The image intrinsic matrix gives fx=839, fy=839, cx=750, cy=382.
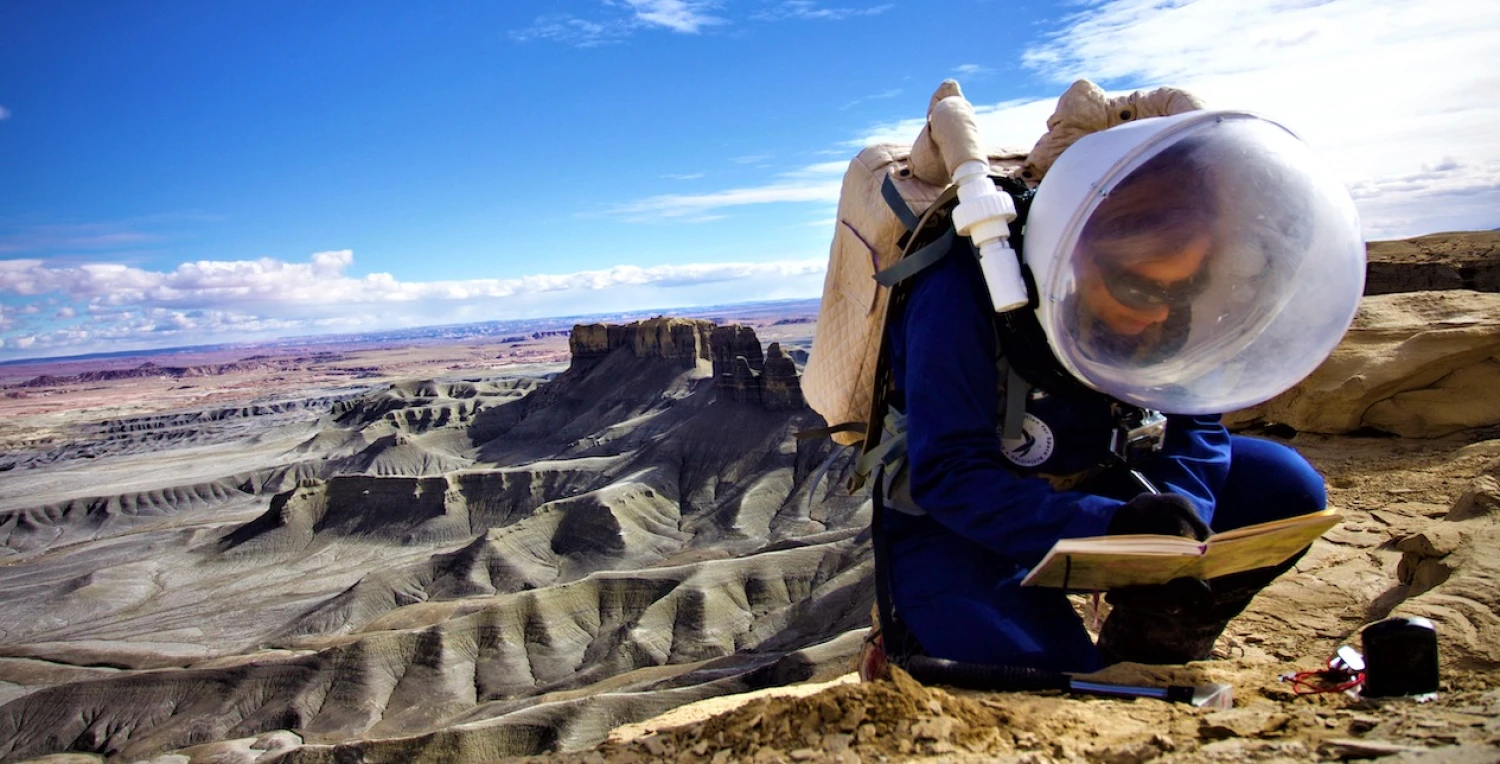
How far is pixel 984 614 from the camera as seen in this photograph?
221 cm

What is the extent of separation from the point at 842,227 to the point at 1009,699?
153 centimetres

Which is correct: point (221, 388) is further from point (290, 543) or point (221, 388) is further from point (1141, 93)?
point (1141, 93)

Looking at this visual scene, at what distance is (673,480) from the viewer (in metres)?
46.0

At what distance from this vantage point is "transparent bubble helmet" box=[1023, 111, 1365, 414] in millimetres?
1895

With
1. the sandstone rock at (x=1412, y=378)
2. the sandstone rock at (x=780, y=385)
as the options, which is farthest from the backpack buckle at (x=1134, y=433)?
the sandstone rock at (x=780, y=385)

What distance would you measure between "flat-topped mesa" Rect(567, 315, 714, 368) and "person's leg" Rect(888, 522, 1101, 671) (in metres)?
62.2

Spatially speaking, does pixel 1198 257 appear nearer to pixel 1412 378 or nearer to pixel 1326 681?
pixel 1326 681

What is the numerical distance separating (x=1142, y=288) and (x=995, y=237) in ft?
1.16

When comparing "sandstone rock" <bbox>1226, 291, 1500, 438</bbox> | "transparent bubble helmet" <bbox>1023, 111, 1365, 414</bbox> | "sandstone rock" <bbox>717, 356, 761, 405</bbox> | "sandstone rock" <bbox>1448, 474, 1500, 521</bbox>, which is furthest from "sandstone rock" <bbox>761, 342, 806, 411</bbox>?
"transparent bubble helmet" <bbox>1023, 111, 1365, 414</bbox>

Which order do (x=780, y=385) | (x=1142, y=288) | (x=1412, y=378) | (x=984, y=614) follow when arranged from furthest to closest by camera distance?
1. (x=780, y=385)
2. (x=1412, y=378)
3. (x=984, y=614)
4. (x=1142, y=288)

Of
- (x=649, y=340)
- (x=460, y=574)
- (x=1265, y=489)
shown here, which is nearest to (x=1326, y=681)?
(x=1265, y=489)

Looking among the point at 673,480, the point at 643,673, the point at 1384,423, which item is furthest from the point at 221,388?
the point at 1384,423

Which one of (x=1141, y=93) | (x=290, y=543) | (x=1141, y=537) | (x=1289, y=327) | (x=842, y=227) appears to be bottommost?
(x=290, y=543)

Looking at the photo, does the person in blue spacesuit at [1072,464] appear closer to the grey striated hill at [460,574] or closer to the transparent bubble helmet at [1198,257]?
the transparent bubble helmet at [1198,257]
